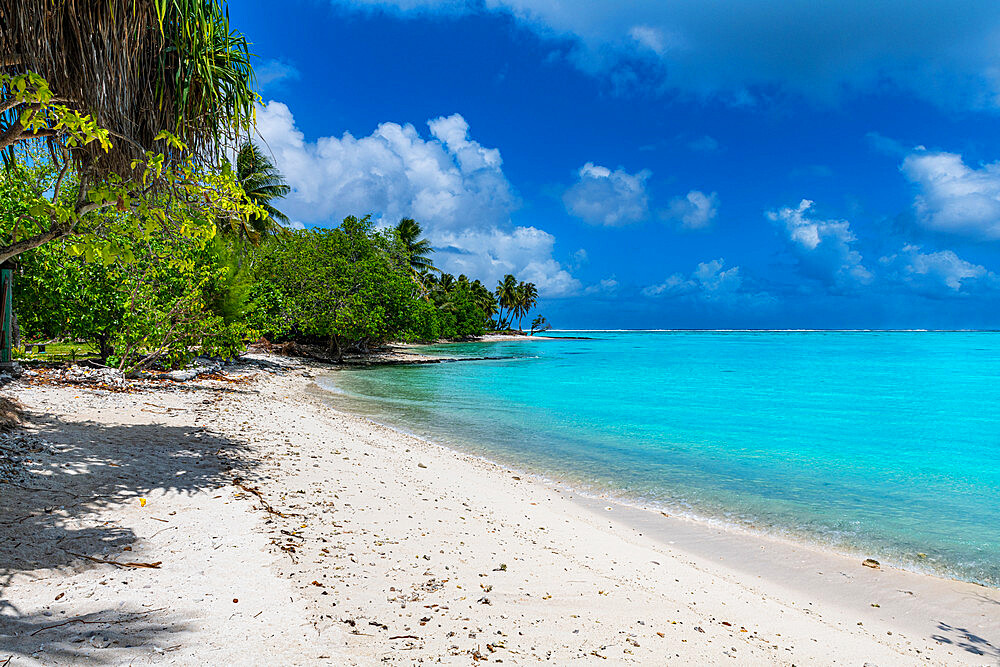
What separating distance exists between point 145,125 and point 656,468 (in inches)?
407

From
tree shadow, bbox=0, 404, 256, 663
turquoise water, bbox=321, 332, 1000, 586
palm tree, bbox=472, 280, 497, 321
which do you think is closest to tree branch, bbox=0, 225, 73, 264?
tree shadow, bbox=0, 404, 256, 663

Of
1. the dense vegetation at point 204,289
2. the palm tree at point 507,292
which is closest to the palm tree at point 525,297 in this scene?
the palm tree at point 507,292

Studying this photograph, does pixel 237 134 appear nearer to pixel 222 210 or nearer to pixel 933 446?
pixel 222 210

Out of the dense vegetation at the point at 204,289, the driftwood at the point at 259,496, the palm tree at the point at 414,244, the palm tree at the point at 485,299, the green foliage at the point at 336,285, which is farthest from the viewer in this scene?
the palm tree at the point at 485,299

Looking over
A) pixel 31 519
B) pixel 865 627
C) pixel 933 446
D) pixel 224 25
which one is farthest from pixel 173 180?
pixel 933 446

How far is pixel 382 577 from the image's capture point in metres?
4.06

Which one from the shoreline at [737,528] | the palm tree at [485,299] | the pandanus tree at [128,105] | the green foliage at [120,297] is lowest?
the shoreline at [737,528]

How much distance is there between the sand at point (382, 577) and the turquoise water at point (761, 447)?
152cm

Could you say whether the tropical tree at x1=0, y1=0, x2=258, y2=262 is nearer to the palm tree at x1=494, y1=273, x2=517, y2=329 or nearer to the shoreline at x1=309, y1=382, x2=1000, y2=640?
the shoreline at x1=309, y1=382, x2=1000, y2=640

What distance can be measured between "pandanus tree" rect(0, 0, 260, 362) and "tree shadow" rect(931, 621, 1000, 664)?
287 inches

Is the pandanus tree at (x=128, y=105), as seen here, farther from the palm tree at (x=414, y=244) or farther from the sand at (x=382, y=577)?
the palm tree at (x=414, y=244)

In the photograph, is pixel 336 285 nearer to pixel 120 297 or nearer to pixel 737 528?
pixel 120 297

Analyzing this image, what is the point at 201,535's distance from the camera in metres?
4.50

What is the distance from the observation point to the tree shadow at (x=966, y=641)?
434 cm
